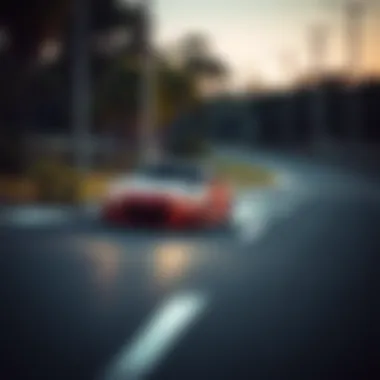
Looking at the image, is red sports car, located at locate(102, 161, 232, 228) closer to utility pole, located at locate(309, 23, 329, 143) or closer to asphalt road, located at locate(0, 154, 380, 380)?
asphalt road, located at locate(0, 154, 380, 380)

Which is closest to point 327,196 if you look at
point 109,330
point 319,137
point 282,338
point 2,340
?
point 319,137

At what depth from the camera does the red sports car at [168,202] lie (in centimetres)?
291

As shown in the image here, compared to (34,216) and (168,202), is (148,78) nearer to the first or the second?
(168,202)

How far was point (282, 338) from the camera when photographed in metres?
2.87

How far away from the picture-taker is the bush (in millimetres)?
2918

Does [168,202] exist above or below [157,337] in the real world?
above

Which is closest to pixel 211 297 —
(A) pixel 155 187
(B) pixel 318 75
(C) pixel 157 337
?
(C) pixel 157 337

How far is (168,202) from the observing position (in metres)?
2.90

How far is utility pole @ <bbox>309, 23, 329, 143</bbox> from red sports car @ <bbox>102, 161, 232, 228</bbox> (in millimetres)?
239

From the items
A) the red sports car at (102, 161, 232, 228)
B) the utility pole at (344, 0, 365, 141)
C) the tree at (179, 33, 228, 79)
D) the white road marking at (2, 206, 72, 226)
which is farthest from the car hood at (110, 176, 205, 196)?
the utility pole at (344, 0, 365, 141)

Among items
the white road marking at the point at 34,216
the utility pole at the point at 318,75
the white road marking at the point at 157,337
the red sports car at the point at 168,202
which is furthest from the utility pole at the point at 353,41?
the white road marking at the point at 34,216

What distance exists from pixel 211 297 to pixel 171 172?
28cm

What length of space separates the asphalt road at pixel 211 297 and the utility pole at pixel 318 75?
98 mm

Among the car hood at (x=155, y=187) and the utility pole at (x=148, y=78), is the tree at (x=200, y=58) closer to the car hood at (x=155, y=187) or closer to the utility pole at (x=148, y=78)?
the utility pole at (x=148, y=78)
